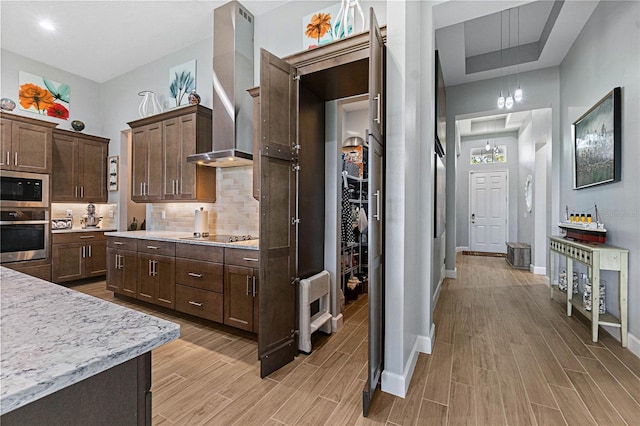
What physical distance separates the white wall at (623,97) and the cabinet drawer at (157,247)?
428 centimetres

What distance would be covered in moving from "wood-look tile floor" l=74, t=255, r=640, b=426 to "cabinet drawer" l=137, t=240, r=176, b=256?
31.4 inches

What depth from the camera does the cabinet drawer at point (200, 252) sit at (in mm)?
2768

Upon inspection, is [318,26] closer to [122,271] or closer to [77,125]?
[122,271]

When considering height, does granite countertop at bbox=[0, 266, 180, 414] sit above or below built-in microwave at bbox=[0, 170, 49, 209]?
below

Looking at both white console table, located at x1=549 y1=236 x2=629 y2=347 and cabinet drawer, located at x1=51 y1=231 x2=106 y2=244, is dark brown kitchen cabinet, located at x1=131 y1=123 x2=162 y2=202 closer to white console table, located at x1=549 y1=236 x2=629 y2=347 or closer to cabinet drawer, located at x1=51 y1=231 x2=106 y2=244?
cabinet drawer, located at x1=51 y1=231 x2=106 y2=244

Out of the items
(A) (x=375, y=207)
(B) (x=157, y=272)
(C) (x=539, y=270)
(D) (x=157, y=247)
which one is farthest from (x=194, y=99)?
(C) (x=539, y=270)

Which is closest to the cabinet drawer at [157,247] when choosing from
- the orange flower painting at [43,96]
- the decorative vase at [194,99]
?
the decorative vase at [194,99]

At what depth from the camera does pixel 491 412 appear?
1707 mm

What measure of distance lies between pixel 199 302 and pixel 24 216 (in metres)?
3.15

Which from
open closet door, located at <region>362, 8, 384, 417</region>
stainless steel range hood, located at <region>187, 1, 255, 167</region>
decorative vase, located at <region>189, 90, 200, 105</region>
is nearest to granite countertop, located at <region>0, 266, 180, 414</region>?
open closet door, located at <region>362, 8, 384, 417</region>

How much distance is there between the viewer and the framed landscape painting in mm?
2727

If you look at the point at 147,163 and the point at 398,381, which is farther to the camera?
the point at 147,163

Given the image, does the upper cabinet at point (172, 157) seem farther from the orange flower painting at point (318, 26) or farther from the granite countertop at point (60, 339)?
the granite countertop at point (60, 339)

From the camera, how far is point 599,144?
120 inches
